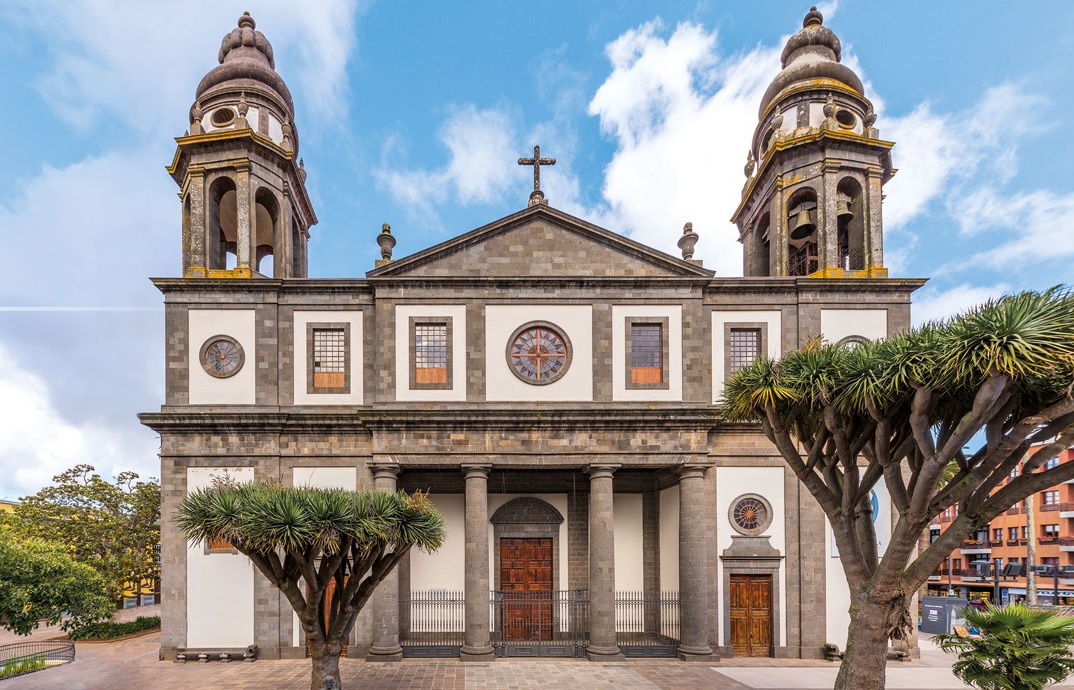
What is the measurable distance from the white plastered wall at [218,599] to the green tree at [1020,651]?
18.1 metres

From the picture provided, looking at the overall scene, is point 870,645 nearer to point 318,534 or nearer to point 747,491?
point 747,491

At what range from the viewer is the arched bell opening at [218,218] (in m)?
19.1

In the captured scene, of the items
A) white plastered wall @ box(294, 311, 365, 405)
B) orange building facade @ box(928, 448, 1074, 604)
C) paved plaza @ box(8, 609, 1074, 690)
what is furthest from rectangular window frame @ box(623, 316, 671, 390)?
orange building facade @ box(928, 448, 1074, 604)

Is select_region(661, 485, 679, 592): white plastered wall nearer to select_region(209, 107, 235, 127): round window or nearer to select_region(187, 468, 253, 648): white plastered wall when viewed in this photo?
select_region(187, 468, 253, 648): white plastered wall

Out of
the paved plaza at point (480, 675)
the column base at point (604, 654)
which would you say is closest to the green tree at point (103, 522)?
the paved plaza at point (480, 675)

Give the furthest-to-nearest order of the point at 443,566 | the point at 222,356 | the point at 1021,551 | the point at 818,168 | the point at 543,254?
1. the point at 1021,551
2. the point at 818,168
3. the point at 443,566
4. the point at 543,254
5. the point at 222,356

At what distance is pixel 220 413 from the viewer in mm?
17500

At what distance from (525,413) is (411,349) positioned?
422 cm

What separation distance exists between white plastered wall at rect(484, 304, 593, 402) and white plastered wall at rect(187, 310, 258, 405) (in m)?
7.61

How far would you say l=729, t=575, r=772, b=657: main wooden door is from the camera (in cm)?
1766

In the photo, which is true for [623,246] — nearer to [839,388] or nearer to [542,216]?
[542,216]

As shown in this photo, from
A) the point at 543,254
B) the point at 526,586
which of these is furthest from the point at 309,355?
the point at 526,586

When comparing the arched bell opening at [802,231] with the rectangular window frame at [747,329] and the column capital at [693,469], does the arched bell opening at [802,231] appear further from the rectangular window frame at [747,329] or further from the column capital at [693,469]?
the column capital at [693,469]

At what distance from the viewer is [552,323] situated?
18344 mm
